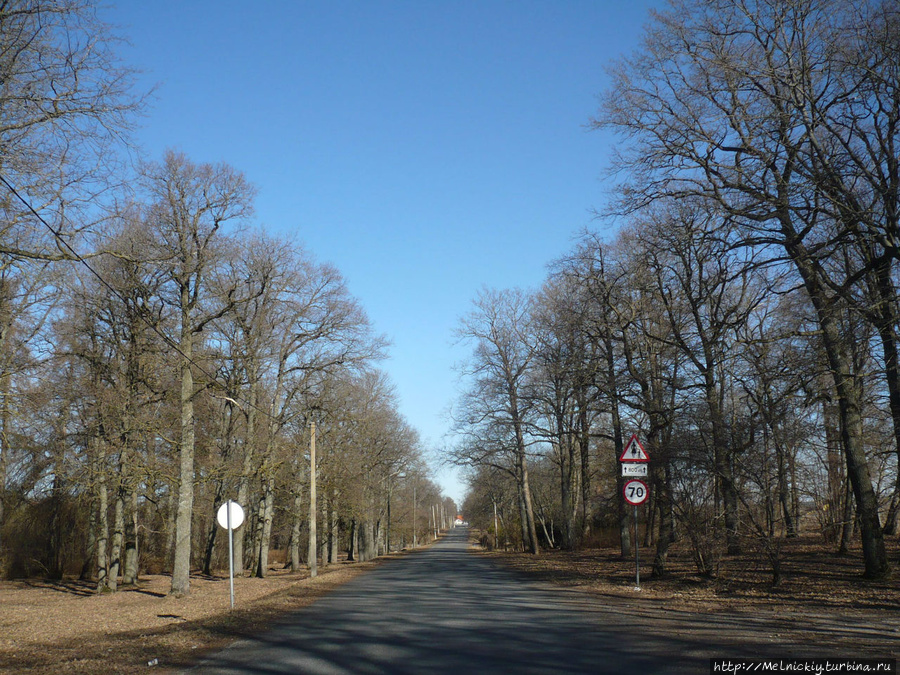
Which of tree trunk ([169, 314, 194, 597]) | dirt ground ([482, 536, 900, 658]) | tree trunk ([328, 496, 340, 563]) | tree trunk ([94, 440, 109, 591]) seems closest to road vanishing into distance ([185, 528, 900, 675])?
dirt ground ([482, 536, 900, 658])

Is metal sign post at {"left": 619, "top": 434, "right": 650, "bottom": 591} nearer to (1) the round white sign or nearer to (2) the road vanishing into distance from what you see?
(2) the road vanishing into distance

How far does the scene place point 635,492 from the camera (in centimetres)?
1598

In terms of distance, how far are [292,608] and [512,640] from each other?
810 cm

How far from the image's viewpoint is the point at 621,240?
24.0 meters

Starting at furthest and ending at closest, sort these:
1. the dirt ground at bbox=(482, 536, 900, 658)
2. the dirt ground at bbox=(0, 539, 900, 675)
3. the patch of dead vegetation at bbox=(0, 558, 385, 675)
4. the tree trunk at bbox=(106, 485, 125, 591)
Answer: the tree trunk at bbox=(106, 485, 125, 591) → the dirt ground at bbox=(0, 539, 900, 675) → the patch of dead vegetation at bbox=(0, 558, 385, 675) → the dirt ground at bbox=(482, 536, 900, 658)

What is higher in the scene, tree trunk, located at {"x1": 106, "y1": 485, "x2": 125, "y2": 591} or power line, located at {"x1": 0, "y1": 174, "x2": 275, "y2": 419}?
power line, located at {"x1": 0, "y1": 174, "x2": 275, "y2": 419}

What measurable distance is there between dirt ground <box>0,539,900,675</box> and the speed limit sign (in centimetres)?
212

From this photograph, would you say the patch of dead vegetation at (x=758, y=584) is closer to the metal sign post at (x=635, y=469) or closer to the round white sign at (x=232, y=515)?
the metal sign post at (x=635, y=469)

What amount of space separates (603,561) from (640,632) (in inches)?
708

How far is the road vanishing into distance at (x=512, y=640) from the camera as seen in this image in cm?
802

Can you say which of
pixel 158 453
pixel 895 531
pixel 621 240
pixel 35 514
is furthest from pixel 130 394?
pixel 895 531

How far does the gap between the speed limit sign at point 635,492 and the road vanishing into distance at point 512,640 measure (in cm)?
248

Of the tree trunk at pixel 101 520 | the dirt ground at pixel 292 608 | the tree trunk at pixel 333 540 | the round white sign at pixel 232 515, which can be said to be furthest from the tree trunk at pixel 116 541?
the tree trunk at pixel 333 540

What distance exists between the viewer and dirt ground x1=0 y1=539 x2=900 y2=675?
9281 mm
